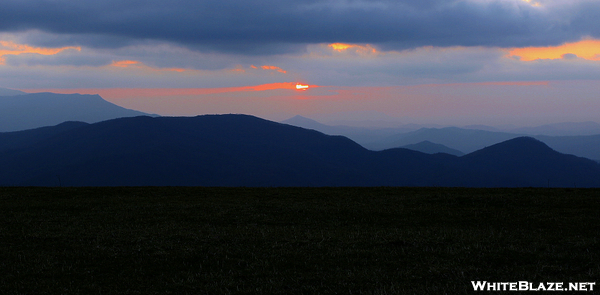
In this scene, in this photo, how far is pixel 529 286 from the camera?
13148 mm

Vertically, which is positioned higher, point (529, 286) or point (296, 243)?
point (529, 286)

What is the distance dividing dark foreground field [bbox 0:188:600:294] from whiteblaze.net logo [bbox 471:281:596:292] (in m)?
0.51

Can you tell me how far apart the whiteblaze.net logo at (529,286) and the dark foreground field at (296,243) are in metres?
0.51

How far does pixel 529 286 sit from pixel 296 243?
9672 mm

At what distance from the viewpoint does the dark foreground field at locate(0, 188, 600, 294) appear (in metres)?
14.6

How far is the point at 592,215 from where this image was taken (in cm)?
2627

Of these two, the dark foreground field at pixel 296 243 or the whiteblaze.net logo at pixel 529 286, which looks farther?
the dark foreground field at pixel 296 243

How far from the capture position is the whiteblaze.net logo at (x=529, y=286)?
1264cm

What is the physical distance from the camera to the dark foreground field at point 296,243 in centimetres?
1463

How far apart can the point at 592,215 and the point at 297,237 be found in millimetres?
17966

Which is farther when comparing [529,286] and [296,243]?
[296,243]

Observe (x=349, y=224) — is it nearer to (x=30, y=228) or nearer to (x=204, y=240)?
(x=204, y=240)

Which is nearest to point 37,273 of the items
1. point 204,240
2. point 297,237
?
point 204,240

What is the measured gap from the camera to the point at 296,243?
65.4 ft
